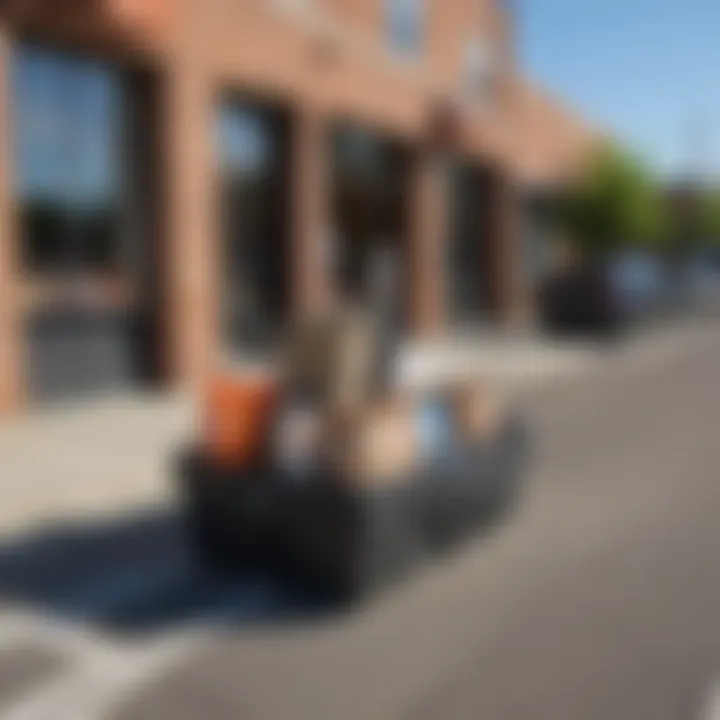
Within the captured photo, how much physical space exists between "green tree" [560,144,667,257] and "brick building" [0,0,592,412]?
35.4 ft

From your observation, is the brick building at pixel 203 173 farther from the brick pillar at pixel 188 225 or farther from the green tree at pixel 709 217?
the green tree at pixel 709 217

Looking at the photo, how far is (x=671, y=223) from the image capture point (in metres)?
46.2

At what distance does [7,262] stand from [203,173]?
12.0ft

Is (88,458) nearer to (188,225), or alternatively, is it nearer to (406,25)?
(188,225)

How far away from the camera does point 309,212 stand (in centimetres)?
1683

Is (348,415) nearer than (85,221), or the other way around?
(348,415)

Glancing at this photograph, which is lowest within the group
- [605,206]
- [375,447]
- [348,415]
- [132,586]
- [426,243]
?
[132,586]

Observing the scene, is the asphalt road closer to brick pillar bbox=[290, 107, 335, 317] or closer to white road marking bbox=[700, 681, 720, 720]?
white road marking bbox=[700, 681, 720, 720]

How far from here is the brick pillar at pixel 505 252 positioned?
2608 centimetres

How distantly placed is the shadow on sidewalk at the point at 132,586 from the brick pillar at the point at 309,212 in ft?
32.9

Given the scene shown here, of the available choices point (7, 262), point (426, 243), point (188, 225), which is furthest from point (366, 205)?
point (7, 262)

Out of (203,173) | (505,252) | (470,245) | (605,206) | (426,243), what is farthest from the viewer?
(605,206)

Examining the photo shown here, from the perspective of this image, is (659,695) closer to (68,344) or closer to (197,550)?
(197,550)

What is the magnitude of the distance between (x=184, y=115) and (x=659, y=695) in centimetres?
1109
